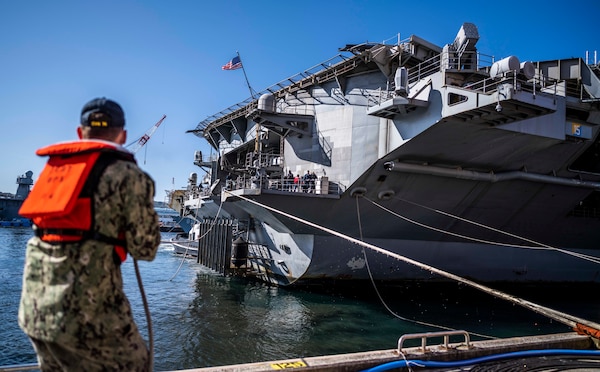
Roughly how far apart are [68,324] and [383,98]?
12503 mm

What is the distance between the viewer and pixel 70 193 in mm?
1717

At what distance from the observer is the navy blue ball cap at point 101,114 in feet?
6.49

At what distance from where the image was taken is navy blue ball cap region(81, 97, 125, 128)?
198cm

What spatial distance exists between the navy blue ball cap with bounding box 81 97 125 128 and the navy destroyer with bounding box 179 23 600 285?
30.5 ft

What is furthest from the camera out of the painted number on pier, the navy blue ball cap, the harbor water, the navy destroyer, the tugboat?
the tugboat

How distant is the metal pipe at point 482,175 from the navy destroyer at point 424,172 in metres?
0.04

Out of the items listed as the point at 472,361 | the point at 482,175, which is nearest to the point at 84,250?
the point at 472,361

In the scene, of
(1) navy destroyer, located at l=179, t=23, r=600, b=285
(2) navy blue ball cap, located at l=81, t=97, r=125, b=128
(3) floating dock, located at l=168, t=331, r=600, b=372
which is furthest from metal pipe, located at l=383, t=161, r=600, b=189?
(2) navy blue ball cap, located at l=81, t=97, r=125, b=128

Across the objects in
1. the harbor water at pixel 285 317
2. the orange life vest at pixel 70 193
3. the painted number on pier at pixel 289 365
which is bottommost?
the harbor water at pixel 285 317

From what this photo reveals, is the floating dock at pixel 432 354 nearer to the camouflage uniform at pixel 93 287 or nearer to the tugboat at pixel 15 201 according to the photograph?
the camouflage uniform at pixel 93 287

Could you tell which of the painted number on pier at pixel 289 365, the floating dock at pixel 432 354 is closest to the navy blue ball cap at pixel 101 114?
the floating dock at pixel 432 354

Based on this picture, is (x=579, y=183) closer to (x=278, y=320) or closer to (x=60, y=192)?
(x=278, y=320)

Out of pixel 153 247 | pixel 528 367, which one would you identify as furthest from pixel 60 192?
pixel 528 367

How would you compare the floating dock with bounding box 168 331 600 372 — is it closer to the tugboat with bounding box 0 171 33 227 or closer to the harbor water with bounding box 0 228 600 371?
the harbor water with bounding box 0 228 600 371
